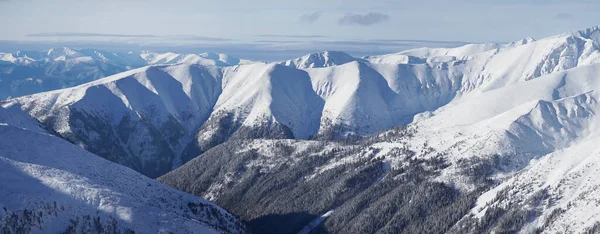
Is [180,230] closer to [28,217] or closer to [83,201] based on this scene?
[83,201]

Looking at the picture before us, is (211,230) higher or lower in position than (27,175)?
lower

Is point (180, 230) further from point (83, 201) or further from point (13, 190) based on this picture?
point (13, 190)

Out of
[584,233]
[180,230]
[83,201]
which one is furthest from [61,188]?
[584,233]

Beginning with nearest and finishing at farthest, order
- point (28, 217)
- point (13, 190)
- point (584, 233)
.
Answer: point (28, 217) < point (13, 190) < point (584, 233)

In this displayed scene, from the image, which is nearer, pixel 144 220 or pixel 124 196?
pixel 144 220

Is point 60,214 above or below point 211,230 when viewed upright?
above

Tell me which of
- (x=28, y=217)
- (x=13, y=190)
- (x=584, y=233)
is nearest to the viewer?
(x=28, y=217)

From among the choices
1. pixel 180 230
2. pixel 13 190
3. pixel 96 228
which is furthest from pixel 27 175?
pixel 180 230

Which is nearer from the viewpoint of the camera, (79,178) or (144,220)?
(144,220)
